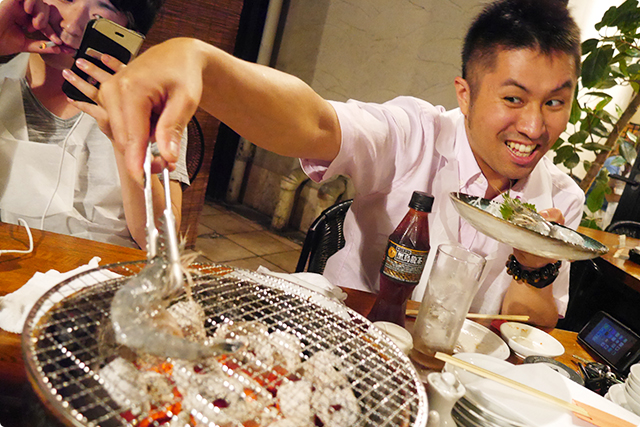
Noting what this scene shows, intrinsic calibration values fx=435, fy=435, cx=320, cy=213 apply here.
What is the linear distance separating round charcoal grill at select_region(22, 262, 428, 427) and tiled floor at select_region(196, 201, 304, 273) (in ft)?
11.0

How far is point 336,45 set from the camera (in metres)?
5.34

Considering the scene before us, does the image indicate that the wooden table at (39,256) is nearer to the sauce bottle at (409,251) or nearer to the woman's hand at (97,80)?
the woman's hand at (97,80)

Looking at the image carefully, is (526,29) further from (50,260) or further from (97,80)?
(50,260)

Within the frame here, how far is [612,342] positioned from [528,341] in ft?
1.28

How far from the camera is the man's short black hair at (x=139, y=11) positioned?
182 cm

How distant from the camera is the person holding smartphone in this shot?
1.75 metres

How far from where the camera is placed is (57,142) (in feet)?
6.40

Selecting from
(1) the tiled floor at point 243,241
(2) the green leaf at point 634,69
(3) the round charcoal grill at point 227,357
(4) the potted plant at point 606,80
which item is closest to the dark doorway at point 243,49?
(1) the tiled floor at point 243,241

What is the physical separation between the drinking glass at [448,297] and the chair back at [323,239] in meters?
0.86

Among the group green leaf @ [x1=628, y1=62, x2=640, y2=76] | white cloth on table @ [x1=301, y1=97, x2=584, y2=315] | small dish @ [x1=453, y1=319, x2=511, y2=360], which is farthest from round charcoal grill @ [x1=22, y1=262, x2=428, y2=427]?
green leaf @ [x1=628, y1=62, x2=640, y2=76]

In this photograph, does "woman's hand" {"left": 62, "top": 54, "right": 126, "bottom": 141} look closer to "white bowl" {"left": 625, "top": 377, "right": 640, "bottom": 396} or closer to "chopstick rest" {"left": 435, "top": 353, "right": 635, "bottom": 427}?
"chopstick rest" {"left": 435, "top": 353, "right": 635, "bottom": 427}

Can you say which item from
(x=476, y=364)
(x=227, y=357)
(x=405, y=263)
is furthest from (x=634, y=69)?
(x=227, y=357)

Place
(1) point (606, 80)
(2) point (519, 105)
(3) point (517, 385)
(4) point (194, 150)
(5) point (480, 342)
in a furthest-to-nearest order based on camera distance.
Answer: (1) point (606, 80)
(4) point (194, 150)
(2) point (519, 105)
(5) point (480, 342)
(3) point (517, 385)

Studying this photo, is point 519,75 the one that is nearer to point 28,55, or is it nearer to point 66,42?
point 66,42
